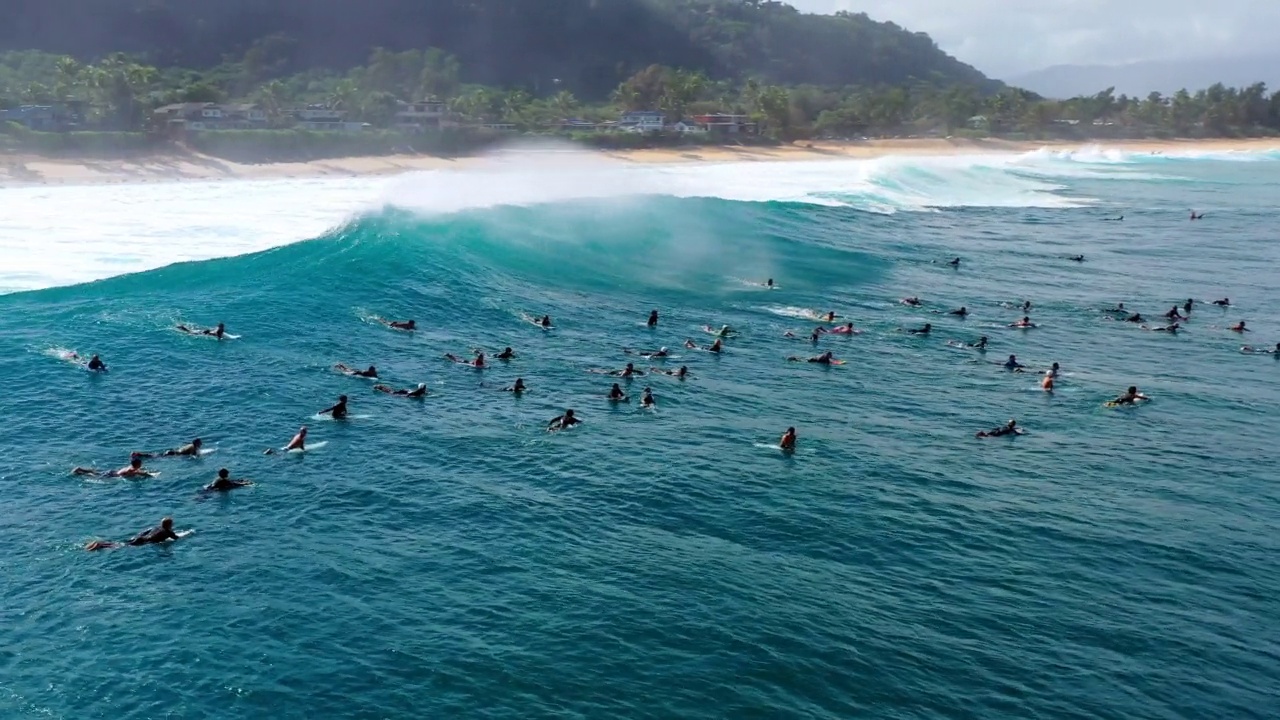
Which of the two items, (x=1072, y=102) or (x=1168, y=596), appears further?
(x=1072, y=102)

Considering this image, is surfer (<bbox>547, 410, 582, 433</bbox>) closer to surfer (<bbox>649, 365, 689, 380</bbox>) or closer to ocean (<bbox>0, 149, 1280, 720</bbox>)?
ocean (<bbox>0, 149, 1280, 720</bbox>)

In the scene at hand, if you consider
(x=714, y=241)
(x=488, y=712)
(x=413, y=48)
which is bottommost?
(x=488, y=712)

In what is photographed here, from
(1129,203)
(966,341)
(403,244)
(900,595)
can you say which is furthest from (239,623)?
(1129,203)

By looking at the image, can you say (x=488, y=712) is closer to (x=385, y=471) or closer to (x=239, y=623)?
(x=239, y=623)

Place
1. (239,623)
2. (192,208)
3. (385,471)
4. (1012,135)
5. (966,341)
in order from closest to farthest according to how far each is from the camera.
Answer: (239,623) < (385,471) < (966,341) < (192,208) < (1012,135)

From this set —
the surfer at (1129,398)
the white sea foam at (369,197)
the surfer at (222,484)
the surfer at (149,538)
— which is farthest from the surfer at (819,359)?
the white sea foam at (369,197)

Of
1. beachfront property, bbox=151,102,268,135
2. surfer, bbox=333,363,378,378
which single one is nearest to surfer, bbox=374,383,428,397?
surfer, bbox=333,363,378,378

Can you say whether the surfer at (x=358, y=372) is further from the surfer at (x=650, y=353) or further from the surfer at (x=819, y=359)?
the surfer at (x=819, y=359)
